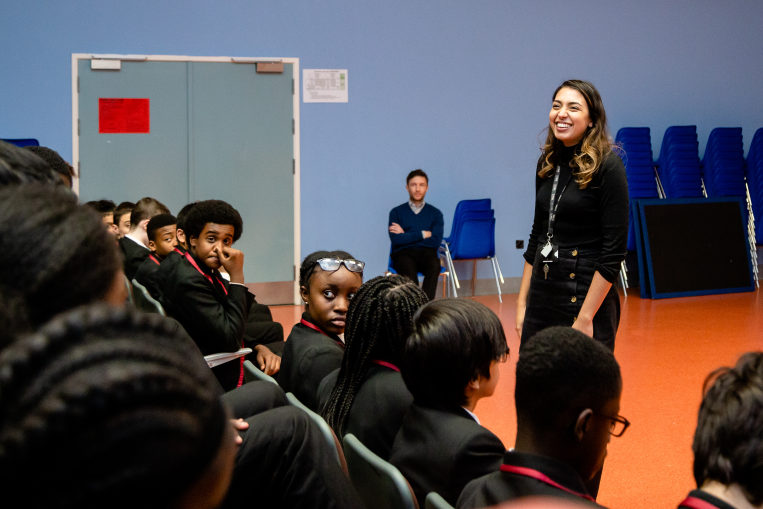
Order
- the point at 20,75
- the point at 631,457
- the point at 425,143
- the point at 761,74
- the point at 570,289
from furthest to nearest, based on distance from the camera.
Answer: the point at 761,74 < the point at 425,143 < the point at 20,75 < the point at 631,457 < the point at 570,289

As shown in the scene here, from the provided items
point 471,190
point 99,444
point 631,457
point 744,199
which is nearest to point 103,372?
point 99,444

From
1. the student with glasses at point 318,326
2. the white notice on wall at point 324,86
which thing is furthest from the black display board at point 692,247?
the student with glasses at point 318,326

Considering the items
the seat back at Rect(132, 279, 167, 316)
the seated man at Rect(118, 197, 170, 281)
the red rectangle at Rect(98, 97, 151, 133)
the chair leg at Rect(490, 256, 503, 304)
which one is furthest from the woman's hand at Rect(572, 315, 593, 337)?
the red rectangle at Rect(98, 97, 151, 133)

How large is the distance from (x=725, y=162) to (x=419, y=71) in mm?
3733

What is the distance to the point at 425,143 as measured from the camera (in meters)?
7.68

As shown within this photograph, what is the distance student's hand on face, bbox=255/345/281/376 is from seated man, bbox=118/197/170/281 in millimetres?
1271

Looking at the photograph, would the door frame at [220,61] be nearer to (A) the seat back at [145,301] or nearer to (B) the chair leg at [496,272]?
(B) the chair leg at [496,272]

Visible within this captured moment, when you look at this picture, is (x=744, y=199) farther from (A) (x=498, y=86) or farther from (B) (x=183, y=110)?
(B) (x=183, y=110)

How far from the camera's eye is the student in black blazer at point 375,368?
1787mm

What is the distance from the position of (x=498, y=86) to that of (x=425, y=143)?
1.07 metres

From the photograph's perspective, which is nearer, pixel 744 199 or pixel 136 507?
pixel 136 507

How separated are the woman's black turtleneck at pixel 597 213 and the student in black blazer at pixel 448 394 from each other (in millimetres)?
755

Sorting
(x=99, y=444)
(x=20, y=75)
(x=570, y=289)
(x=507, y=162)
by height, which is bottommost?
(x=570, y=289)

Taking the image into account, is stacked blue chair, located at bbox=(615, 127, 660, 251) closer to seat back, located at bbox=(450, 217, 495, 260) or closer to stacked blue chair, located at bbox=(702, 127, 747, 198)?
stacked blue chair, located at bbox=(702, 127, 747, 198)
